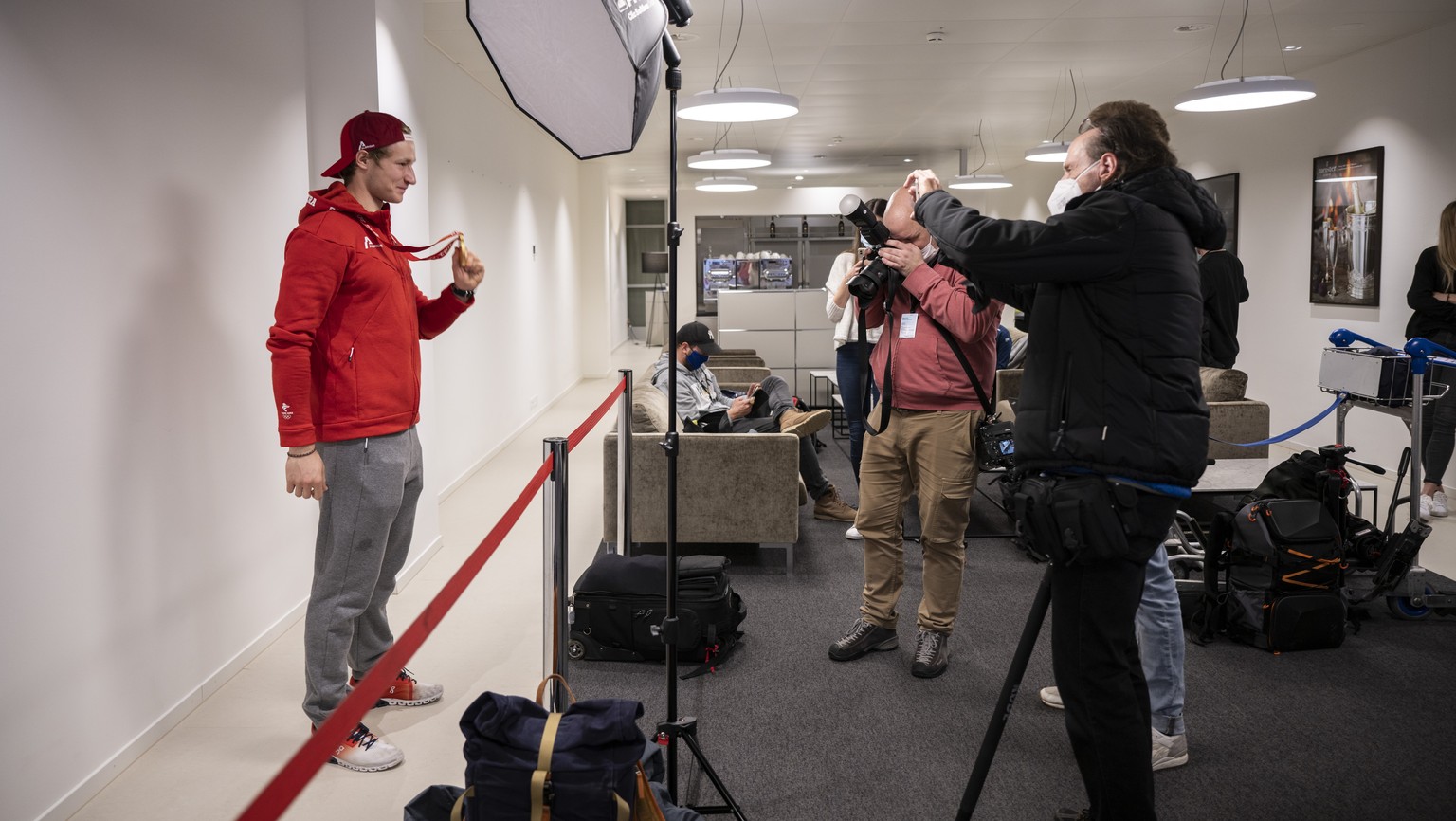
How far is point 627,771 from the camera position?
5.77ft

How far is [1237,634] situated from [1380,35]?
15.9 ft

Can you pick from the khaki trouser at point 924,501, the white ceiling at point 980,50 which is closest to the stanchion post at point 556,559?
the khaki trouser at point 924,501

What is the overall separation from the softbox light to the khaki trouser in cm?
145

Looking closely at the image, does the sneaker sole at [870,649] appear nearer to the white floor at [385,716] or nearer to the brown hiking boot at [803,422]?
the white floor at [385,716]

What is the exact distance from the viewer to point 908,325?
3.08m

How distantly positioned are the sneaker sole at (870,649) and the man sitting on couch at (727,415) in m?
1.71

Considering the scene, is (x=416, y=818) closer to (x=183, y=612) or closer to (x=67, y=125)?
(x=183, y=612)

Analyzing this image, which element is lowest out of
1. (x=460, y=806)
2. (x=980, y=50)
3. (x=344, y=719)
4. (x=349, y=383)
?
(x=460, y=806)

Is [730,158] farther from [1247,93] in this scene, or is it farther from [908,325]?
[908,325]

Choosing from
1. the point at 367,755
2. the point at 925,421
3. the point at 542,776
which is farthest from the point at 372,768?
the point at 925,421

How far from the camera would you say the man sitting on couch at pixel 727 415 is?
201 inches

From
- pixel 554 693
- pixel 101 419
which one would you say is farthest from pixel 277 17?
pixel 554 693

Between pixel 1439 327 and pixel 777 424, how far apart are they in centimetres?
359

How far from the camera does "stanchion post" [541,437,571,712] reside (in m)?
2.19
